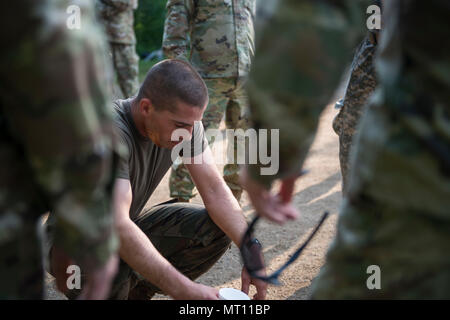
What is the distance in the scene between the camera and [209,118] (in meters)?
3.90

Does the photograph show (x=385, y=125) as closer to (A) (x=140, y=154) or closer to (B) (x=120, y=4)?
(A) (x=140, y=154)

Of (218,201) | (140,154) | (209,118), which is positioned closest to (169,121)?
(140,154)

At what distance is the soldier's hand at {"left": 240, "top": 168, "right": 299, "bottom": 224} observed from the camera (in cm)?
142

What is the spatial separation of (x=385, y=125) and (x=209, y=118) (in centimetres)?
278

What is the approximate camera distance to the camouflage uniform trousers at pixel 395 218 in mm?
1128

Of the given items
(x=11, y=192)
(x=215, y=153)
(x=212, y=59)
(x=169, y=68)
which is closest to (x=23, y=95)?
(x=11, y=192)

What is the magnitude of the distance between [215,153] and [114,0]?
6.58 ft

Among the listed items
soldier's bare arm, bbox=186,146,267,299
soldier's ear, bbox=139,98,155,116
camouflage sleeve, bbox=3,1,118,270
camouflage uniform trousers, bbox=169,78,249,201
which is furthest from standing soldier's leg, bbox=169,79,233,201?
camouflage sleeve, bbox=3,1,118,270

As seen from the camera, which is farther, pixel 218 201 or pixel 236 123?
pixel 236 123

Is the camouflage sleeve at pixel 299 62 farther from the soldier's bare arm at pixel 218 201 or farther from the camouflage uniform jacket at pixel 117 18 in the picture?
the camouflage uniform jacket at pixel 117 18

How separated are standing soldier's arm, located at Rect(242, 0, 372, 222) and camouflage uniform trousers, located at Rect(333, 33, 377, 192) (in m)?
1.75

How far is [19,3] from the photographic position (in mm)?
984

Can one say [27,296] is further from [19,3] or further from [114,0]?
[114,0]

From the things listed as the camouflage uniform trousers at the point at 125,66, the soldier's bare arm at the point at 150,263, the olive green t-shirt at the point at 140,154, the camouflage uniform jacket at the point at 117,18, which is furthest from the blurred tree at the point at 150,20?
the soldier's bare arm at the point at 150,263
